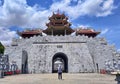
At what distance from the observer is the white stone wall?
40875 millimetres

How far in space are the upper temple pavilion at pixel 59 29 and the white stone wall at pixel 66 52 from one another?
952cm

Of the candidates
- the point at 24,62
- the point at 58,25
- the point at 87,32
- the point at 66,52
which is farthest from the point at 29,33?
the point at 66,52

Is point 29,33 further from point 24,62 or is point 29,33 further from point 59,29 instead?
point 24,62

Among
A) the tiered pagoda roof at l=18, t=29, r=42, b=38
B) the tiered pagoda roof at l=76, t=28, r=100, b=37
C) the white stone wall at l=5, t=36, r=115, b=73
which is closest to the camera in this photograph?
the white stone wall at l=5, t=36, r=115, b=73

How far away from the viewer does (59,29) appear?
177ft

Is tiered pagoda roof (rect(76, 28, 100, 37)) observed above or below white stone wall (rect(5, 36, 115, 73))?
above

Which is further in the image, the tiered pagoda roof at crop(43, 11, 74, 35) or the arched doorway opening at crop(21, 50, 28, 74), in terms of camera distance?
the tiered pagoda roof at crop(43, 11, 74, 35)

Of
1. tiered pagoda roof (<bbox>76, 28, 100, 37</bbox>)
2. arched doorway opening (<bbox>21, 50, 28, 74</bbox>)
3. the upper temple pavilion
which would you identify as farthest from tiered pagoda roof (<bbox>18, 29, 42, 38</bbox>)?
arched doorway opening (<bbox>21, 50, 28, 74</bbox>)

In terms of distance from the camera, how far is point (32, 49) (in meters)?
43.5

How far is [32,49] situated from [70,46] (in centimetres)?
759

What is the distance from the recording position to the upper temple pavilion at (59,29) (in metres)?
53.9

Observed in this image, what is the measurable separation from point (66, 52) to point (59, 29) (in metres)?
12.6

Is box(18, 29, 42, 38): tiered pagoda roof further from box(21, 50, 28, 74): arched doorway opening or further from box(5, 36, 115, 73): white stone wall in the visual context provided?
box(21, 50, 28, 74): arched doorway opening

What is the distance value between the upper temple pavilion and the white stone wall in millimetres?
9519
